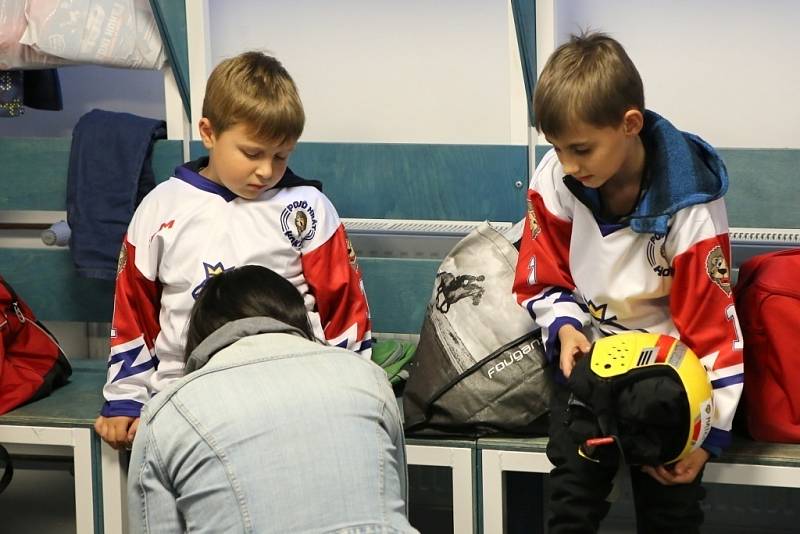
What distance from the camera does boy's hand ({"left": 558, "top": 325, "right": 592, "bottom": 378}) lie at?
Result: 217 centimetres

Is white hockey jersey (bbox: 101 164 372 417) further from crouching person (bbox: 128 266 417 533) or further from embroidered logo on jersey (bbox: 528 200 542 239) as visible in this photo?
crouching person (bbox: 128 266 417 533)

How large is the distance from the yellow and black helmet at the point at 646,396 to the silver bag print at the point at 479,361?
1.02 ft

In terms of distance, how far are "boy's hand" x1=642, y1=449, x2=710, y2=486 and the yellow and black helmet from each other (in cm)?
4

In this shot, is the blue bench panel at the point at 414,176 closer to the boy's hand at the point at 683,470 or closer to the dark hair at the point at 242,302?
the boy's hand at the point at 683,470

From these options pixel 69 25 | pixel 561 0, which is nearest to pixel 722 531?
pixel 561 0

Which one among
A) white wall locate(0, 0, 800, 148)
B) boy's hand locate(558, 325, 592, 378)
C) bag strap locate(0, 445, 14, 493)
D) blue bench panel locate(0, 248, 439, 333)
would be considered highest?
white wall locate(0, 0, 800, 148)

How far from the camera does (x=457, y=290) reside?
8.22ft

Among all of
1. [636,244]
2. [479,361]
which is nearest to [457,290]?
[479,361]

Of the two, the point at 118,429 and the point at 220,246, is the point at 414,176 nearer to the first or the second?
the point at 220,246

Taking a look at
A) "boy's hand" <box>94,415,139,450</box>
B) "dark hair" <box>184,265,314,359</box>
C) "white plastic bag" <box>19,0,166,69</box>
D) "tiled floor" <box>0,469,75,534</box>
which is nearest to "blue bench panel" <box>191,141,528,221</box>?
"white plastic bag" <box>19,0,166,69</box>

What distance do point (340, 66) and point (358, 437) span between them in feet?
5.57

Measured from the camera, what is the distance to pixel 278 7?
3.18 meters

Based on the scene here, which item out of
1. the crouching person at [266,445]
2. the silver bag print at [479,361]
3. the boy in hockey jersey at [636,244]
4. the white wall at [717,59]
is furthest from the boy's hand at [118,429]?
the white wall at [717,59]

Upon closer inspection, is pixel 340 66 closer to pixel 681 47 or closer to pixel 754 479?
pixel 681 47
